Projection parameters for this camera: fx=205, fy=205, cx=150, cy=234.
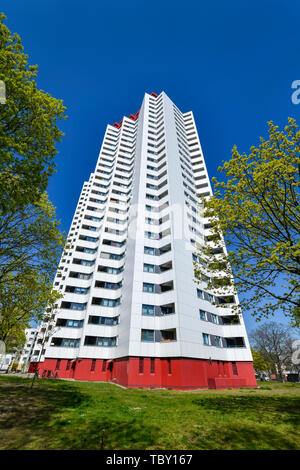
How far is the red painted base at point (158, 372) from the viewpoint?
81.1 ft

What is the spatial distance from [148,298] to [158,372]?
9320mm

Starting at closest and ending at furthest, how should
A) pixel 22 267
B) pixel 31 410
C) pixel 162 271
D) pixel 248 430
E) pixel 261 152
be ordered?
pixel 248 430 → pixel 31 410 → pixel 261 152 → pixel 22 267 → pixel 162 271

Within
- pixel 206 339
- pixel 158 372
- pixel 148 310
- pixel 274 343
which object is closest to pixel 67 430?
pixel 158 372

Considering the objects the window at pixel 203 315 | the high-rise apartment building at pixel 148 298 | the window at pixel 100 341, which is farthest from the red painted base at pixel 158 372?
the window at pixel 203 315

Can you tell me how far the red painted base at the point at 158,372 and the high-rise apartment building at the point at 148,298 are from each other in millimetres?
116

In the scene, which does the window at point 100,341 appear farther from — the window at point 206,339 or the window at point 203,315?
the window at point 203,315

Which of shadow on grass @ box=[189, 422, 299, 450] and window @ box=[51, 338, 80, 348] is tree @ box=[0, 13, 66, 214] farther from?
window @ box=[51, 338, 80, 348]

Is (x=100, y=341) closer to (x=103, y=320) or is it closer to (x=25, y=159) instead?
(x=103, y=320)

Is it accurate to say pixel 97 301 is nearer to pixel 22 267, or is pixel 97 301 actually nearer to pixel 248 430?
pixel 22 267

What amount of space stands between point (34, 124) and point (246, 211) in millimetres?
12758

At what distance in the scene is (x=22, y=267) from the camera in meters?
15.3

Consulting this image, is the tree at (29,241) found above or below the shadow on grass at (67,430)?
above

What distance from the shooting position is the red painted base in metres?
24.7

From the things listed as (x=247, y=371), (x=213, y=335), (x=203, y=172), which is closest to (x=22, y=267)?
(x=213, y=335)
